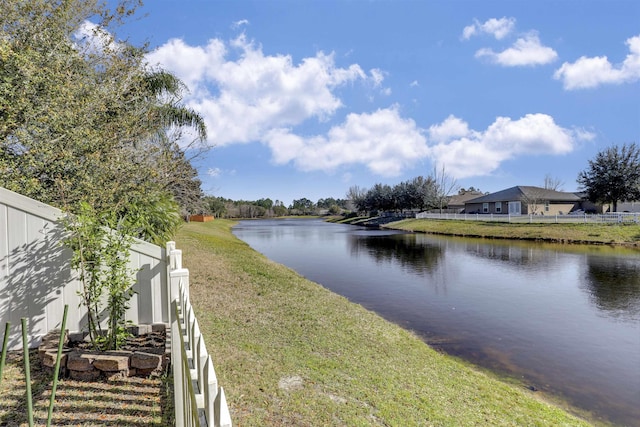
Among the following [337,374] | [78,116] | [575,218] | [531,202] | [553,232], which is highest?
[78,116]

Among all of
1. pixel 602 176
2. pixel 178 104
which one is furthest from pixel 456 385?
pixel 602 176

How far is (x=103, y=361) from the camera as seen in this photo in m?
3.21

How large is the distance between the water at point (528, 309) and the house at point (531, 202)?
20.1 metres

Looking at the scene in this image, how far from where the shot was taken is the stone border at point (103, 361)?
3197 mm

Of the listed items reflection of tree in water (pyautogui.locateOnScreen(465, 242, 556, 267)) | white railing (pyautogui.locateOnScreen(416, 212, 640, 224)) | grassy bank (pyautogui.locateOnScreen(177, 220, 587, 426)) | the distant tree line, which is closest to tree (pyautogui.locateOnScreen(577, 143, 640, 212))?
white railing (pyautogui.locateOnScreen(416, 212, 640, 224))

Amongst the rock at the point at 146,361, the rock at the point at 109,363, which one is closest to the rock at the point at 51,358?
the rock at the point at 109,363

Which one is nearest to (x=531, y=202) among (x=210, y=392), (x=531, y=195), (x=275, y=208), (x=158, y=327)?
(x=531, y=195)

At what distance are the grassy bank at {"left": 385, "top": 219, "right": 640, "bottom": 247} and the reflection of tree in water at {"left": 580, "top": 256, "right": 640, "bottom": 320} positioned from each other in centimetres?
726

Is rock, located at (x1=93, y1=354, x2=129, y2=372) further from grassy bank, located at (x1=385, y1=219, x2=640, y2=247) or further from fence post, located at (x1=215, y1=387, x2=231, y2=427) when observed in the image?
grassy bank, located at (x1=385, y1=219, x2=640, y2=247)

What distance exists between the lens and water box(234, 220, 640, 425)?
531 cm

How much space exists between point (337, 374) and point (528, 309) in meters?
6.77

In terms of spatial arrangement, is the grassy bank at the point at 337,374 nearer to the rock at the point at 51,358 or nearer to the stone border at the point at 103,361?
the stone border at the point at 103,361

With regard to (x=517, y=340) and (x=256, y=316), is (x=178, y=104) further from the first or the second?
(x=517, y=340)

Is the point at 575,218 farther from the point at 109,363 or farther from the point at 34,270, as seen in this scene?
the point at 34,270
